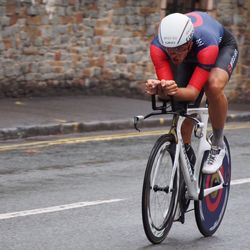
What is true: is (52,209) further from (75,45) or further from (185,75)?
(75,45)

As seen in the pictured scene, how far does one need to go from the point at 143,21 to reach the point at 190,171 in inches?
450

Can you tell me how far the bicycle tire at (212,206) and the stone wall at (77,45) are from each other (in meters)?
8.98

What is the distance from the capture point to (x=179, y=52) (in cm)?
632

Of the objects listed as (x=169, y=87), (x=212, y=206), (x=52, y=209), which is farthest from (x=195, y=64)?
(x=52, y=209)

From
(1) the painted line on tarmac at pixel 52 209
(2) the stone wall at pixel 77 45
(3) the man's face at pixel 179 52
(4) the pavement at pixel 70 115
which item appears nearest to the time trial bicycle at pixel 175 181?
(3) the man's face at pixel 179 52

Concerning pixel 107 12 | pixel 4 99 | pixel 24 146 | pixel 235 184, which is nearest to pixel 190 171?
pixel 235 184

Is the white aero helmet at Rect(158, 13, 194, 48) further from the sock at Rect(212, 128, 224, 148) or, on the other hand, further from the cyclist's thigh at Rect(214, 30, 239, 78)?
the sock at Rect(212, 128, 224, 148)

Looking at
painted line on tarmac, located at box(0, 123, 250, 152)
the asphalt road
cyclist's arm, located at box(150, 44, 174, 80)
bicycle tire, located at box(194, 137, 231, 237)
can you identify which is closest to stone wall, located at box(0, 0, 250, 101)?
painted line on tarmac, located at box(0, 123, 250, 152)

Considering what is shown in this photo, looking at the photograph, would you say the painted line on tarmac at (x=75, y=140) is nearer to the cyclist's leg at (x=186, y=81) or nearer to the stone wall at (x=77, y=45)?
the stone wall at (x=77, y=45)

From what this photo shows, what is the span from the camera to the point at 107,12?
17.3m

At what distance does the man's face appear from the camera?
6.29m

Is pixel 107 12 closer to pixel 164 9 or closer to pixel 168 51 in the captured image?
pixel 164 9

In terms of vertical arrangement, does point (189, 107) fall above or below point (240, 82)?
above

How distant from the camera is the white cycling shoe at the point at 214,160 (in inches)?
263
